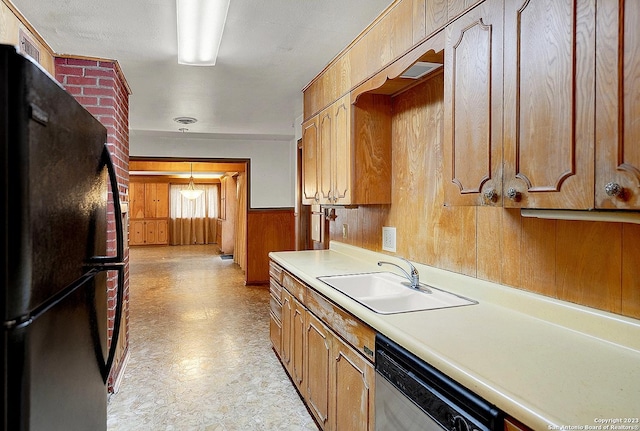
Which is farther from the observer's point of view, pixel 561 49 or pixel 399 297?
pixel 399 297

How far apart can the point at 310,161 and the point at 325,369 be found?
1.85 meters

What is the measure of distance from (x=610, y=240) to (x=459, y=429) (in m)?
0.80

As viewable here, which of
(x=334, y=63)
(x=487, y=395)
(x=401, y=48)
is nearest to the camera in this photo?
(x=487, y=395)

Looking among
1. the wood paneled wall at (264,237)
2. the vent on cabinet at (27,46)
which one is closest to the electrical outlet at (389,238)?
the vent on cabinet at (27,46)

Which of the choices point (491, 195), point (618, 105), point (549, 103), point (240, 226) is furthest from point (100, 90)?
point (240, 226)

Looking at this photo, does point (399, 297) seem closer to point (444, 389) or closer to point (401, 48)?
point (444, 389)

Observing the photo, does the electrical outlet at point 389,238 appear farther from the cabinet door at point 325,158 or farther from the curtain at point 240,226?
the curtain at point 240,226

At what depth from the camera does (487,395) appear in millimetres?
1006

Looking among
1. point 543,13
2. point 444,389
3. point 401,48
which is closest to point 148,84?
point 401,48

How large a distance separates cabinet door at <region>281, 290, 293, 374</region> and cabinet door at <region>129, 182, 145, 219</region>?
→ 10534 mm

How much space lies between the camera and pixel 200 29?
7.49 feet

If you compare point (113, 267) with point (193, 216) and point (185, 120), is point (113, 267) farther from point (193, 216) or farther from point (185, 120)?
point (193, 216)

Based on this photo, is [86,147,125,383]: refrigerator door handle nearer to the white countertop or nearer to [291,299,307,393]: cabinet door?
the white countertop

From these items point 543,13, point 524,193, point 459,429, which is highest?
point 543,13
